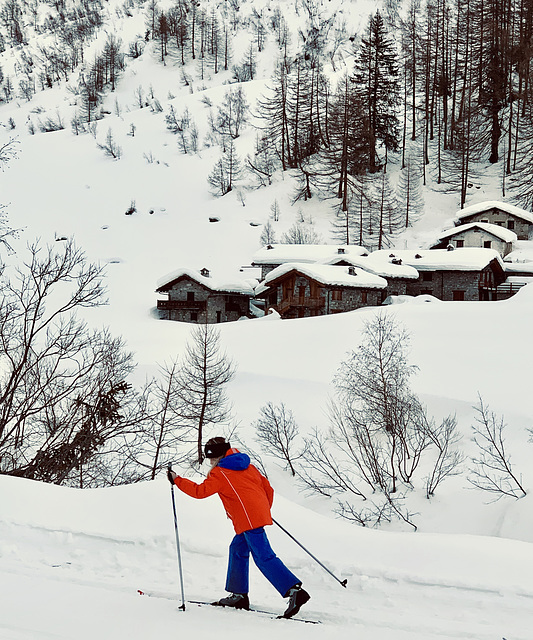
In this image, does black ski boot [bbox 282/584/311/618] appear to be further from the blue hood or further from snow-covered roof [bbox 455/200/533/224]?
snow-covered roof [bbox 455/200/533/224]

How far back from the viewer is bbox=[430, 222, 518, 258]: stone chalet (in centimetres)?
4919

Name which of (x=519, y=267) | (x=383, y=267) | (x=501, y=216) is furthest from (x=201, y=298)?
(x=501, y=216)

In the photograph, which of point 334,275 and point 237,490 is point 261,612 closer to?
point 237,490

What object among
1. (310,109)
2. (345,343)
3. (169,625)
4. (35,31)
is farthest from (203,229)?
(35,31)

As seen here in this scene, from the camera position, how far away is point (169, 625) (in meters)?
4.50

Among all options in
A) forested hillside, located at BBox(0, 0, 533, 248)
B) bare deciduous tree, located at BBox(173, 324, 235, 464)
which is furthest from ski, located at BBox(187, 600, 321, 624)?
forested hillside, located at BBox(0, 0, 533, 248)

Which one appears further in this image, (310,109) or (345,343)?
(310,109)

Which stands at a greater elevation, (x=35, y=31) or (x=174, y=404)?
(x=35, y=31)

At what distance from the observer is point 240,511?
198 inches

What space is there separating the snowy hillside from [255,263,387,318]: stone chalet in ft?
11.1

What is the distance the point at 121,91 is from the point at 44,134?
22878 mm

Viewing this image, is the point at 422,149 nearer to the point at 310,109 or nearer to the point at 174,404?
the point at 310,109

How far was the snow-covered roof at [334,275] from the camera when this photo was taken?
39.9 meters

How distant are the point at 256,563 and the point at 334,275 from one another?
36.1m
